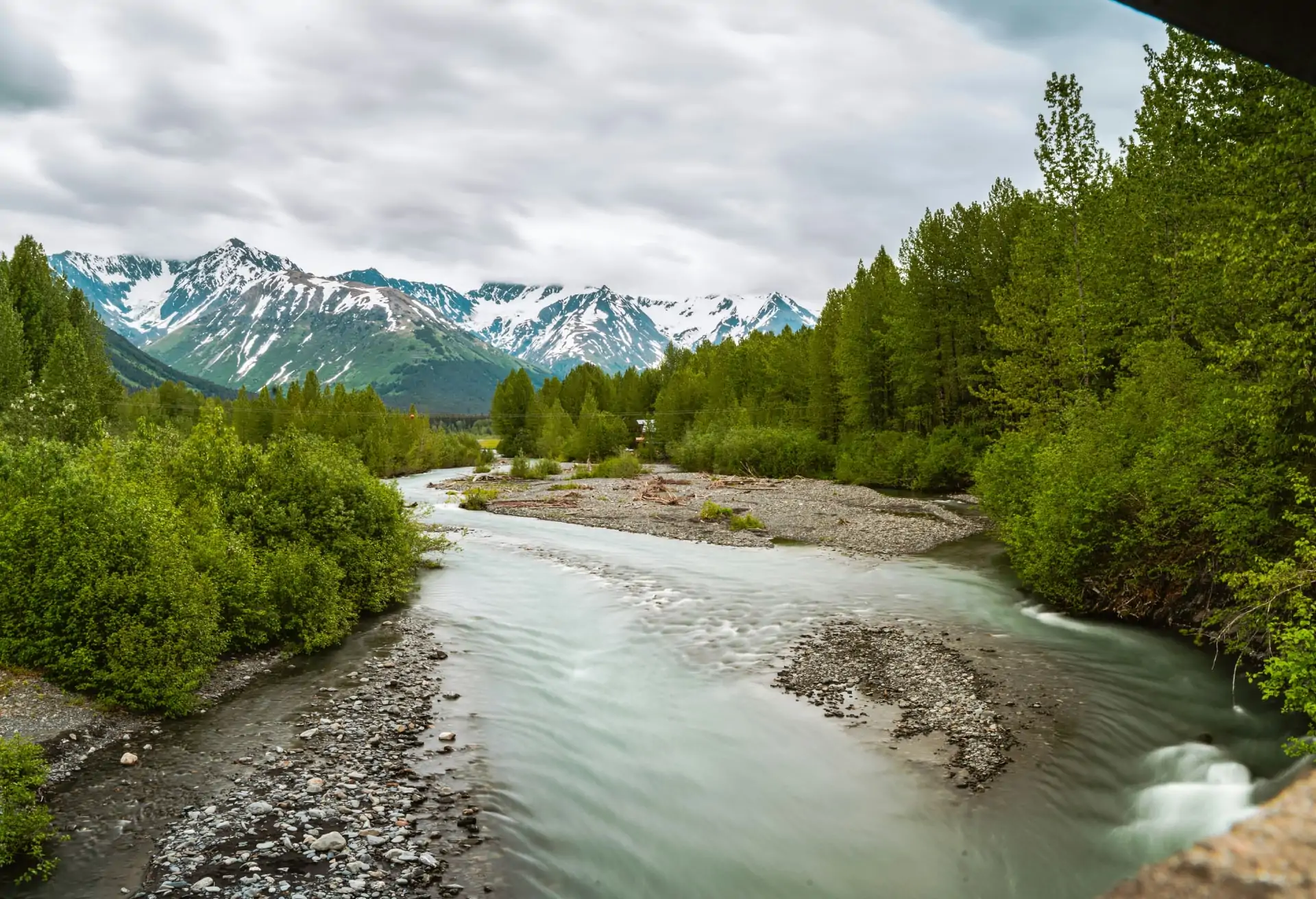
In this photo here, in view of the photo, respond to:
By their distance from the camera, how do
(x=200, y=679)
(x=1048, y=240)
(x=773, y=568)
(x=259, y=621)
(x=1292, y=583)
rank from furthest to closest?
1. (x=1048, y=240)
2. (x=773, y=568)
3. (x=259, y=621)
4. (x=200, y=679)
5. (x=1292, y=583)

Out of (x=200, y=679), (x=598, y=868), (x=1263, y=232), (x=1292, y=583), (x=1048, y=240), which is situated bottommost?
(x=598, y=868)

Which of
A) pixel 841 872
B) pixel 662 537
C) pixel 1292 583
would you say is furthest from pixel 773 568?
pixel 841 872

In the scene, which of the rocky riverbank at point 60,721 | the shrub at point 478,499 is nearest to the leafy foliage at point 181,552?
the rocky riverbank at point 60,721

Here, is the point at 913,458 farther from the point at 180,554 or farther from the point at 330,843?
the point at 330,843

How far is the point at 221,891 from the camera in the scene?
29.6 feet

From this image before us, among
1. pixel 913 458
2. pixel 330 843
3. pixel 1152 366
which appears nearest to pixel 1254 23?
pixel 330 843

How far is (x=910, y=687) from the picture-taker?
656 inches

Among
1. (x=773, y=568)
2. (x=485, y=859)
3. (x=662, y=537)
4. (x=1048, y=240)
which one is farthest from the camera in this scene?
(x=662, y=537)

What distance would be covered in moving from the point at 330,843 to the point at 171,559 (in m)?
8.04

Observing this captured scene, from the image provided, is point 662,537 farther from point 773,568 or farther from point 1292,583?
point 1292,583

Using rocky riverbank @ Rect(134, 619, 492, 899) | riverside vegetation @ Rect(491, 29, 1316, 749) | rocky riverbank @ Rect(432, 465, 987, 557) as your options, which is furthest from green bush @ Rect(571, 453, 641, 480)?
rocky riverbank @ Rect(134, 619, 492, 899)

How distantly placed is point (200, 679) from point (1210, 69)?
1137 inches

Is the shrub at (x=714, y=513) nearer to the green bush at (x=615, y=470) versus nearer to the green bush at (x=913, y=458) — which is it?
the green bush at (x=913, y=458)

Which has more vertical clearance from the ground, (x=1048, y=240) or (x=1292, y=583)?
(x=1048, y=240)
